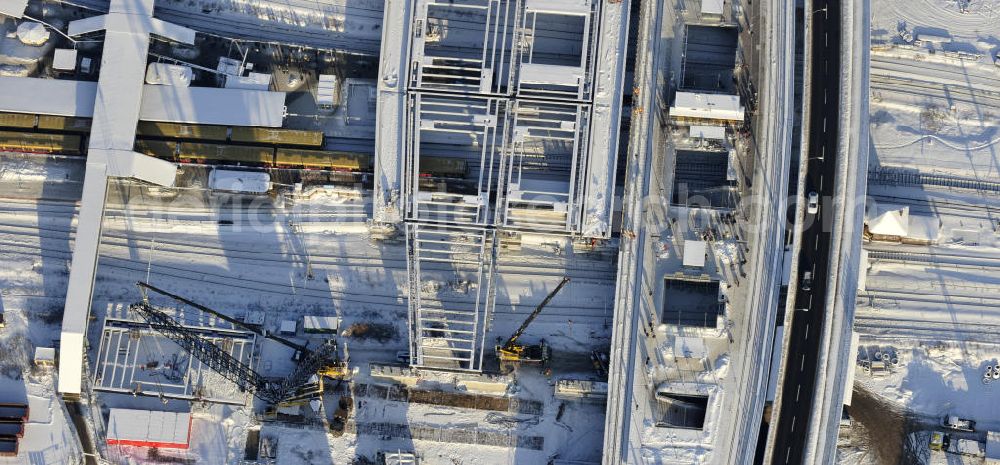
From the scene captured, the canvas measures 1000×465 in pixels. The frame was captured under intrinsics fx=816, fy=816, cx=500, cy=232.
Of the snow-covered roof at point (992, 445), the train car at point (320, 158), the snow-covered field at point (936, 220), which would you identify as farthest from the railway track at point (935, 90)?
the train car at point (320, 158)

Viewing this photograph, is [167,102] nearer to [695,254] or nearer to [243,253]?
[243,253]

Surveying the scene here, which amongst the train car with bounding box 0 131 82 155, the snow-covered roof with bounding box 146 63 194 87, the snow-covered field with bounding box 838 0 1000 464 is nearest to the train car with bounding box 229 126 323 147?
the snow-covered roof with bounding box 146 63 194 87

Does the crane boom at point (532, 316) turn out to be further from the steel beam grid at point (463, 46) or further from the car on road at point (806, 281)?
the car on road at point (806, 281)

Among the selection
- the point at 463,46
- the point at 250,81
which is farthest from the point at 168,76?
the point at 463,46

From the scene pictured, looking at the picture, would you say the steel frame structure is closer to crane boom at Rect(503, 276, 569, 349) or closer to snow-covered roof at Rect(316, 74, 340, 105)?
snow-covered roof at Rect(316, 74, 340, 105)

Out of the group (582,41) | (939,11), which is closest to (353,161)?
(582,41)
